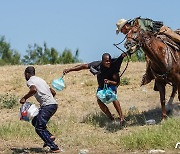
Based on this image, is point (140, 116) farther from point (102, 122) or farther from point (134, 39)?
point (134, 39)

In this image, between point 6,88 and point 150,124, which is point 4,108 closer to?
point 6,88

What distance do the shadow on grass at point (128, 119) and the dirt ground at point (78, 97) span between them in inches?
0.9

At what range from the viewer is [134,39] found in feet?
34.8

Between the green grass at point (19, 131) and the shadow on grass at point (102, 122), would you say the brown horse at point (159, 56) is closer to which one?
the shadow on grass at point (102, 122)

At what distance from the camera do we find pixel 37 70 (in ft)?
59.0

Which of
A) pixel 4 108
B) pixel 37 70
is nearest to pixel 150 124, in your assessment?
pixel 4 108

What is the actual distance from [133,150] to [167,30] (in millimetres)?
3247

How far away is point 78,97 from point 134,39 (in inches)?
169

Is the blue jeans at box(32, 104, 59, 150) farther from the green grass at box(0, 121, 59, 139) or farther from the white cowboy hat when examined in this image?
the white cowboy hat

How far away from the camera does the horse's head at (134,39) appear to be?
10.5m

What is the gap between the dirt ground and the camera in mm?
10180

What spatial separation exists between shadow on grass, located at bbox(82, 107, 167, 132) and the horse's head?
1.89 meters

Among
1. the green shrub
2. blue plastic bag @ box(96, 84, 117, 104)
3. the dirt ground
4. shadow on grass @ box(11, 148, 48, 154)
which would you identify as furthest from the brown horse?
the green shrub

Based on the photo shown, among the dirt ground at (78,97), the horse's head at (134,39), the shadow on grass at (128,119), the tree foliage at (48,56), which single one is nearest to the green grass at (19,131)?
the dirt ground at (78,97)
